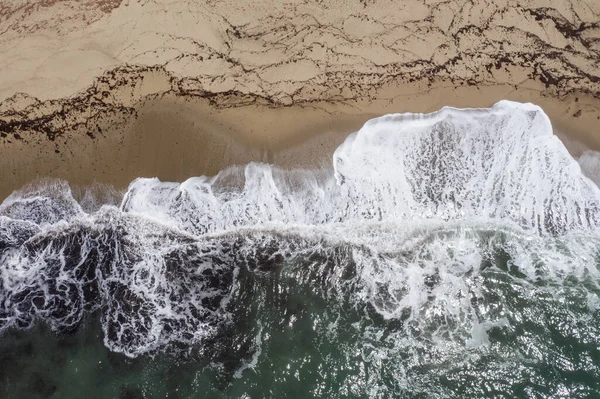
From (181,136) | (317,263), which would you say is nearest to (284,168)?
(317,263)

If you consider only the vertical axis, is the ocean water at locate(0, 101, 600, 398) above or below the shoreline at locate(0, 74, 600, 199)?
below

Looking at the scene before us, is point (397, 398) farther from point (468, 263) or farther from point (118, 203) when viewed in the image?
point (118, 203)

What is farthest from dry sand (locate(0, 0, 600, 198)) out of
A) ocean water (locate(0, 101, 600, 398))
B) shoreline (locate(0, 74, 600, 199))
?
ocean water (locate(0, 101, 600, 398))

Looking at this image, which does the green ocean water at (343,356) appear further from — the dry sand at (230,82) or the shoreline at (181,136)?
the dry sand at (230,82)

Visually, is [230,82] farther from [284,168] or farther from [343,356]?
[343,356]

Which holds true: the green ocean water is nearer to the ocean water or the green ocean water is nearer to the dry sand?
the ocean water

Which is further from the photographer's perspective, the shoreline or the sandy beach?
the shoreline

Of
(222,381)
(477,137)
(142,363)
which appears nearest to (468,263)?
(477,137)
